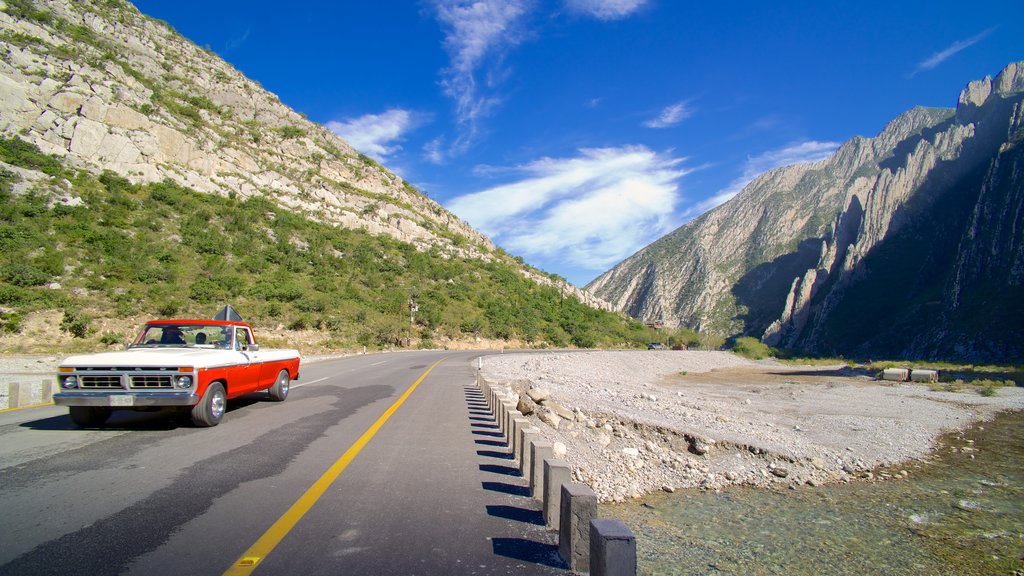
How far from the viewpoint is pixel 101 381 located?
25.4 feet

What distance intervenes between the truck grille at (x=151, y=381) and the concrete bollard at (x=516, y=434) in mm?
5297

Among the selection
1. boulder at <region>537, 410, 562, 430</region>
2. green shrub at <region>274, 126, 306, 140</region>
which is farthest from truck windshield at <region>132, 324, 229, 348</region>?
green shrub at <region>274, 126, 306, 140</region>

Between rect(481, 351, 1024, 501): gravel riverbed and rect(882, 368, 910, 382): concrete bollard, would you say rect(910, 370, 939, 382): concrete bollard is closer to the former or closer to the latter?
rect(882, 368, 910, 382): concrete bollard

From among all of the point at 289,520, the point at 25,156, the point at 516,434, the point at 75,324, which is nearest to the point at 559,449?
the point at 516,434

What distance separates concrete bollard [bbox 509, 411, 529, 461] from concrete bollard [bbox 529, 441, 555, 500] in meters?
1.09

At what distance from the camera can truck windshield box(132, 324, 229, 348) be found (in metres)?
9.41

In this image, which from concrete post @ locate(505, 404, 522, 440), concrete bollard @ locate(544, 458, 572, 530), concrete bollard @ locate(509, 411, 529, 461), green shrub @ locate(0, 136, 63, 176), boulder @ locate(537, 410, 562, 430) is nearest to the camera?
concrete bollard @ locate(544, 458, 572, 530)

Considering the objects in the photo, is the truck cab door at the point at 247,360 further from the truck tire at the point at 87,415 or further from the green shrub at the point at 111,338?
the green shrub at the point at 111,338

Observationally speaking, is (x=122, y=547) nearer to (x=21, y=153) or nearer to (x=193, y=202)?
(x=21, y=153)

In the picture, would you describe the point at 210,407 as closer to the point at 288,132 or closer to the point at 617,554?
the point at 617,554

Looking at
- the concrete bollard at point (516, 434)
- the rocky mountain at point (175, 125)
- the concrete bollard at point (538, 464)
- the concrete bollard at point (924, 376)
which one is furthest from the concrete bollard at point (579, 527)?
the rocky mountain at point (175, 125)

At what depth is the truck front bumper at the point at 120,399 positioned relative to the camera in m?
7.56

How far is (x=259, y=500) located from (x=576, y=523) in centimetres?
326

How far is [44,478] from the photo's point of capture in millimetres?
5500
